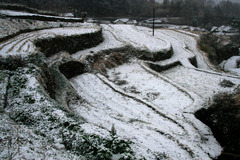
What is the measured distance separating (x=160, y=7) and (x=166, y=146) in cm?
7820

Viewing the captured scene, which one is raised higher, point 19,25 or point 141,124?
point 19,25

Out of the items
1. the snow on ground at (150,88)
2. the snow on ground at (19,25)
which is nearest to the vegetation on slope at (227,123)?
the snow on ground at (150,88)

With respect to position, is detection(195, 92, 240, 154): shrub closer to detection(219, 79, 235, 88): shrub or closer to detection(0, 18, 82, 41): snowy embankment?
detection(219, 79, 235, 88): shrub

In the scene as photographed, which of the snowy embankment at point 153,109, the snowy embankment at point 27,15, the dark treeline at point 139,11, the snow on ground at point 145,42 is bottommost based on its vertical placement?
the snowy embankment at point 153,109

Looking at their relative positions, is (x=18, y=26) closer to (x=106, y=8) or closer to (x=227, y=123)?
(x=227, y=123)

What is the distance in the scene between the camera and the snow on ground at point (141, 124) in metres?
6.16

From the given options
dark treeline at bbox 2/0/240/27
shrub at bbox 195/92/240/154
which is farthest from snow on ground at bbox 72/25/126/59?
dark treeline at bbox 2/0/240/27

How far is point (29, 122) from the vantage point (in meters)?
5.41

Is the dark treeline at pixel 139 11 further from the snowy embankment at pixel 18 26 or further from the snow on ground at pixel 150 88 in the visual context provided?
the snow on ground at pixel 150 88

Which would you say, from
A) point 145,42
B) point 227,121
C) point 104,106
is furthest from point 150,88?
point 145,42

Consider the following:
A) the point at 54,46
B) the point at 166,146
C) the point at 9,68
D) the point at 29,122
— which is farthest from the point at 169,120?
the point at 54,46

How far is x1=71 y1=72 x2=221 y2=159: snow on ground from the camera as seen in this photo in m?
6.16

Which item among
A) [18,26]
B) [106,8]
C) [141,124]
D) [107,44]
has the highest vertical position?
[106,8]

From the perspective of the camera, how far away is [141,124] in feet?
25.2
